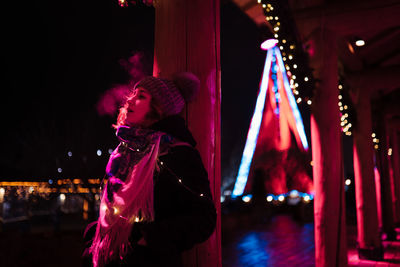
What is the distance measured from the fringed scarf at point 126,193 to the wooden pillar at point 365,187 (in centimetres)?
705

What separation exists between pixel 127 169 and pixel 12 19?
52.2 ft

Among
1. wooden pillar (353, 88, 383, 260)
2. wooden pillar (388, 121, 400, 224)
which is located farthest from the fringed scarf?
wooden pillar (388, 121, 400, 224)

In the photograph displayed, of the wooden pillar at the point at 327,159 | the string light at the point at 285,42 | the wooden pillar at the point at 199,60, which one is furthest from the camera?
the wooden pillar at the point at 327,159

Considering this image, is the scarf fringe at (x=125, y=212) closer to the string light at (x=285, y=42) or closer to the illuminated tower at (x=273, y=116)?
the string light at (x=285, y=42)

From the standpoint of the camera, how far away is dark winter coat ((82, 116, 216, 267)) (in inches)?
42.2

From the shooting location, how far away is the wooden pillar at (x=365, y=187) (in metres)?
7.11

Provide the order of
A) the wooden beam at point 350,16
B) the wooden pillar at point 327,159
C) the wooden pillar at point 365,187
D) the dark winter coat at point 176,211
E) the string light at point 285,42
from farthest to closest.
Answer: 1. the wooden pillar at point 365,187
2. the wooden beam at point 350,16
3. the wooden pillar at point 327,159
4. the string light at point 285,42
5. the dark winter coat at point 176,211

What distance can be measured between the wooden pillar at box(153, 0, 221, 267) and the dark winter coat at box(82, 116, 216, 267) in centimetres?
26

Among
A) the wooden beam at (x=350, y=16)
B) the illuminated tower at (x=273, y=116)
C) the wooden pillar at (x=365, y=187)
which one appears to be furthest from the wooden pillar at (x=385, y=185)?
the wooden beam at (x=350, y=16)

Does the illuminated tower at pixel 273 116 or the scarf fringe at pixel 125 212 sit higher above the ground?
the illuminated tower at pixel 273 116

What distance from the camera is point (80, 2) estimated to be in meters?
12.2

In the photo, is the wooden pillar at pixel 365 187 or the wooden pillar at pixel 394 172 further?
the wooden pillar at pixel 394 172

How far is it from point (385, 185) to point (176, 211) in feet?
38.2

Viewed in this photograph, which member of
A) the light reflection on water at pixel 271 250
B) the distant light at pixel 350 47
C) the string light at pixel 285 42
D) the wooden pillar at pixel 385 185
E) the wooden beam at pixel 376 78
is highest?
the distant light at pixel 350 47
